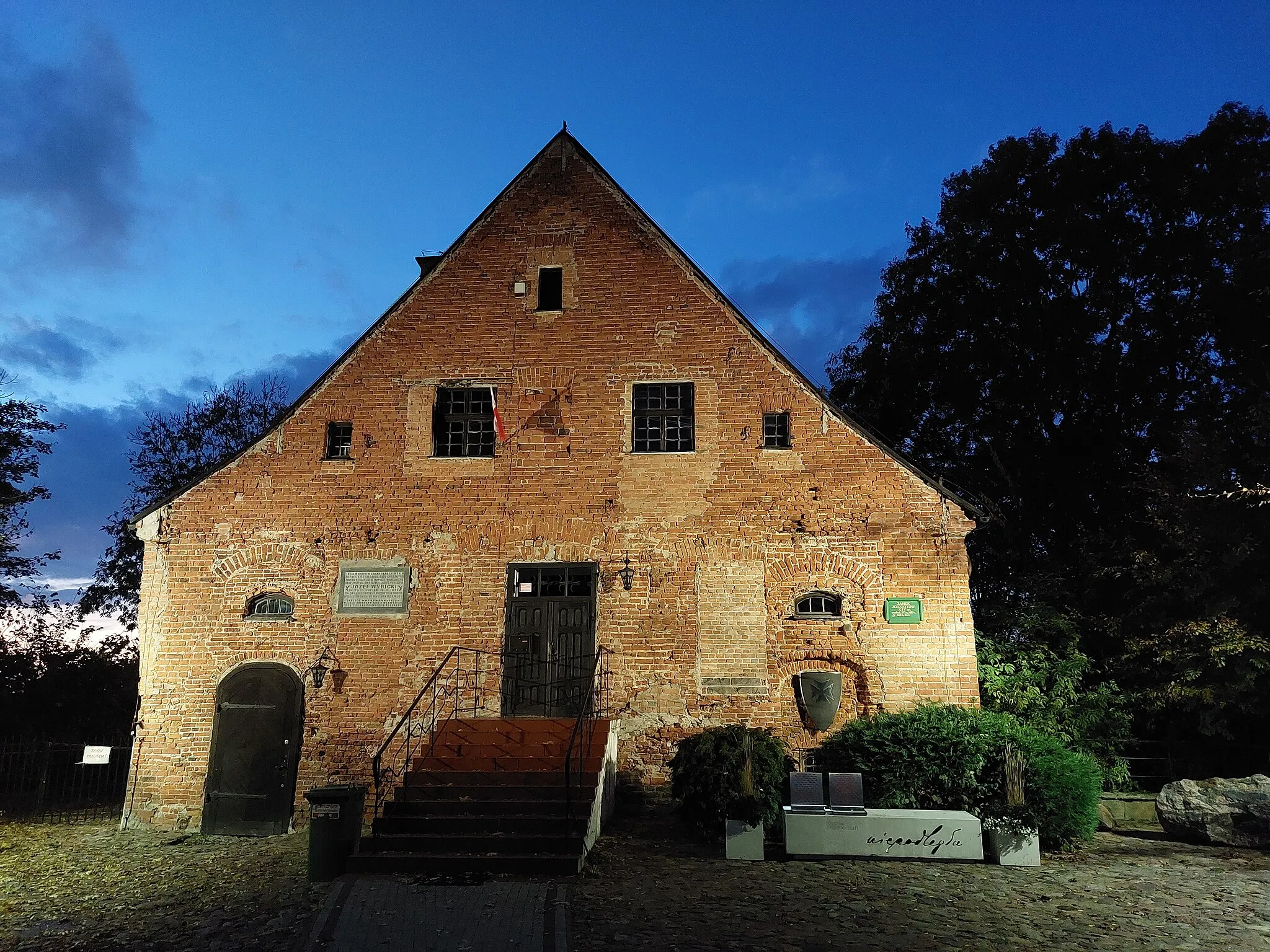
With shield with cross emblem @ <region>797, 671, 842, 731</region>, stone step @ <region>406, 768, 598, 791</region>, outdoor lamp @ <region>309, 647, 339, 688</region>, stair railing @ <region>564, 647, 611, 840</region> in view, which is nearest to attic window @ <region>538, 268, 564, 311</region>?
stair railing @ <region>564, 647, 611, 840</region>

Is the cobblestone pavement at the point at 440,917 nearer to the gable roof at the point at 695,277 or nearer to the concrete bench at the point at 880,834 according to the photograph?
the concrete bench at the point at 880,834

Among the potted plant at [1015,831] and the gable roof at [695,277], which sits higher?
the gable roof at [695,277]

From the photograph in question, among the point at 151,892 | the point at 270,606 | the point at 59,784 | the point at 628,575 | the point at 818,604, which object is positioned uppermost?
the point at 628,575

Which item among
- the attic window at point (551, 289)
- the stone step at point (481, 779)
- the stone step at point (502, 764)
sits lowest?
the stone step at point (481, 779)

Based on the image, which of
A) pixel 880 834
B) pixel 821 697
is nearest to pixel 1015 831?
pixel 880 834

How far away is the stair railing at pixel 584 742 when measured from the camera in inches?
368

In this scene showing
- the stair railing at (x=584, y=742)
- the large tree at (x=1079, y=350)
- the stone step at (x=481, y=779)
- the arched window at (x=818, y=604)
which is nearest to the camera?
the stair railing at (x=584, y=742)

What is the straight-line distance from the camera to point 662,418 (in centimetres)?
1359

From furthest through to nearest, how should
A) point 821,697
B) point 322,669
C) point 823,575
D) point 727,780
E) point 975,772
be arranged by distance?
point 322,669 → point 823,575 → point 821,697 → point 975,772 → point 727,780

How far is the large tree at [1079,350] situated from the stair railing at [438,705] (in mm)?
9980

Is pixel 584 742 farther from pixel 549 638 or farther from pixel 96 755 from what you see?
pixel 96 755

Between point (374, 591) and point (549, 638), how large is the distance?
2.74 m

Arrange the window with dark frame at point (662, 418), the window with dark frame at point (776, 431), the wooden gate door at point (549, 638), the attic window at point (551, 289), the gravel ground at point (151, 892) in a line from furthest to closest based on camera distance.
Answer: the attic window at point (551, 289)
the window with dark frame at point (662, 418)
the window with dark frame at point (776, 431)
the wooden gate door at point (549, 638)
the gravel ground at point (151, 892)

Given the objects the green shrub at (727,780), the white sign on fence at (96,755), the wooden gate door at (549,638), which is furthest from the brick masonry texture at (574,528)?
the green shrub at (727,780)
